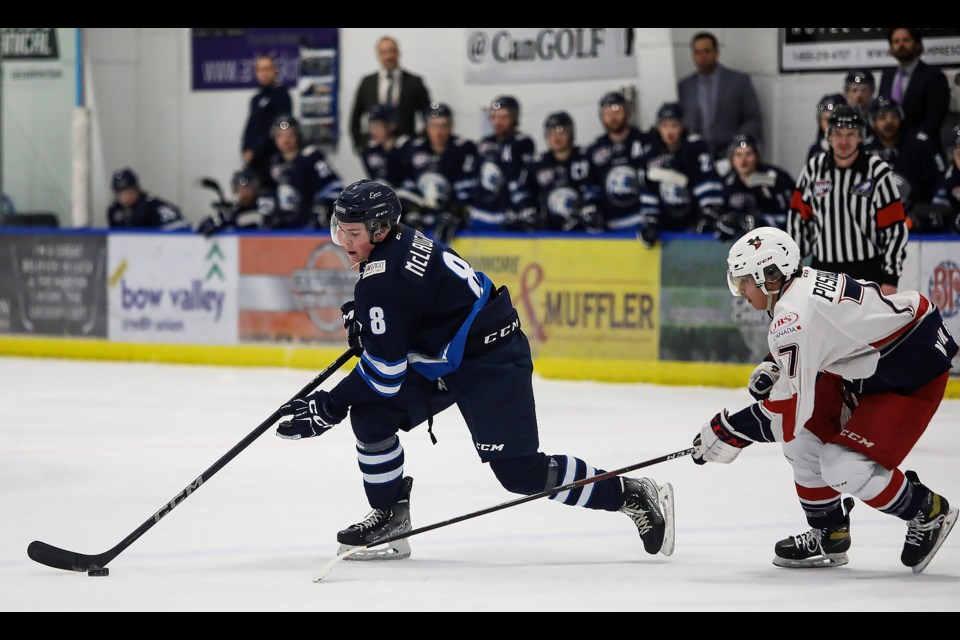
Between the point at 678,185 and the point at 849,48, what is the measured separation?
77.1 inches

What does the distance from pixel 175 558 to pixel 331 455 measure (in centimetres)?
230

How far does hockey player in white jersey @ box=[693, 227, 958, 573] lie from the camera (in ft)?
13.8

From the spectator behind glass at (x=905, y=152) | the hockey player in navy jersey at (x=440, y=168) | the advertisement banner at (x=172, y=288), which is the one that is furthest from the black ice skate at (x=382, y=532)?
the advertisement banner at (x=172, y=288)

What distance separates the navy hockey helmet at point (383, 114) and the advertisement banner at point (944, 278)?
14.5ft

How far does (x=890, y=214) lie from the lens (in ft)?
23.0

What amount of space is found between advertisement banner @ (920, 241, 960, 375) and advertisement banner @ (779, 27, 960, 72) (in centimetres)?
214

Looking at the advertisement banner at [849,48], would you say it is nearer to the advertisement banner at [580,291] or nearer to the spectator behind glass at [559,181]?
the spectator behind glass at [559,181]

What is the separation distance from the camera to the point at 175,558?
14.9 ft

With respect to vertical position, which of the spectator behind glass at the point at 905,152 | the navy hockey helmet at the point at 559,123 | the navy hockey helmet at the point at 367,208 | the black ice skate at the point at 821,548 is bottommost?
the black ice skate at the point at 821,548

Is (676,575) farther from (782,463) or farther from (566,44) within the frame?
(566,44)

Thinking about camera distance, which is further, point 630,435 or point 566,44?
point 566,44

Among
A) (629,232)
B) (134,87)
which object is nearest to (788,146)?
(629,232)

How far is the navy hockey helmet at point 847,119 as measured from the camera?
6.91m

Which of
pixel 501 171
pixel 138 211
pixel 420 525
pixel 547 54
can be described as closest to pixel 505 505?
pixel 420 525
